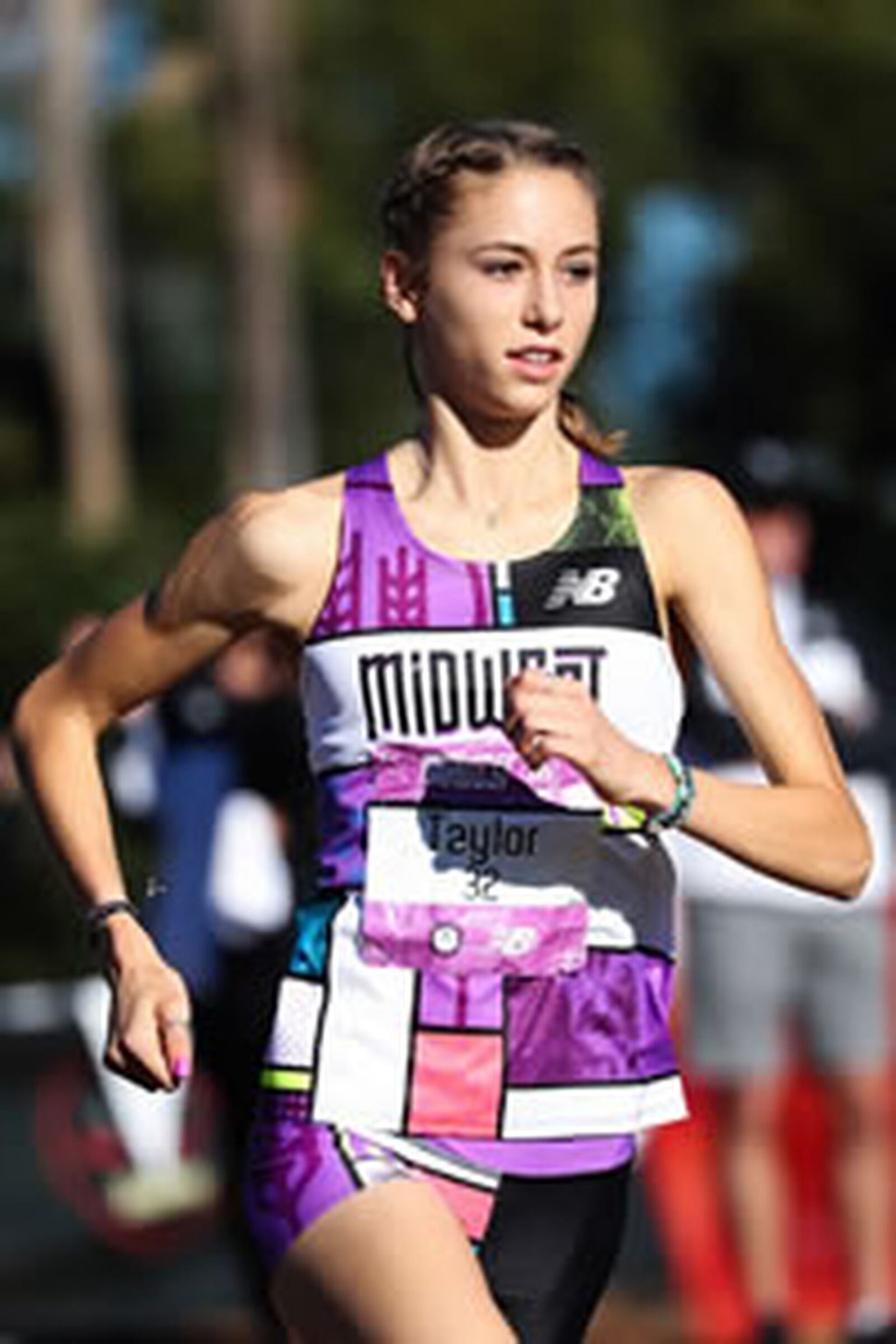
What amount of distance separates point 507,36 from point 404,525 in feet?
126

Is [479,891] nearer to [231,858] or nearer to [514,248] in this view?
[514,248]

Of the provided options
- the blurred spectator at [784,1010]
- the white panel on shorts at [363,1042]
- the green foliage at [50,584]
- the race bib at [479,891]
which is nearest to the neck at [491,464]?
the race bib at [479,891]

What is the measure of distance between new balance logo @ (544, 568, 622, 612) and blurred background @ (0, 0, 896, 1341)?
2.32ft

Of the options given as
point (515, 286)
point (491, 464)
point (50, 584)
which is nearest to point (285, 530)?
point (491, 464)

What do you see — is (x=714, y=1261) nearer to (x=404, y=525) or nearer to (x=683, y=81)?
(x=404, y=525)

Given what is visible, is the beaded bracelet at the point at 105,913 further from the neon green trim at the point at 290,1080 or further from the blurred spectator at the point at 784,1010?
the blurred spectator at the point at 784,1010

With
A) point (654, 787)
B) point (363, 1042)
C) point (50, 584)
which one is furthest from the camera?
point (50, 584)

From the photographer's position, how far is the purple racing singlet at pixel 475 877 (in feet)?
13.1

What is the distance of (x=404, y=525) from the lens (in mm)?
4082

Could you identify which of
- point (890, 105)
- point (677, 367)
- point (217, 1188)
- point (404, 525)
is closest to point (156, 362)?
point (677, 367)

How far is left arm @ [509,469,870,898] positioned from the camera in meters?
3.88

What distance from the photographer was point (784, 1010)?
776 centimetres

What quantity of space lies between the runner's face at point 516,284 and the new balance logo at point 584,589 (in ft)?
0.70

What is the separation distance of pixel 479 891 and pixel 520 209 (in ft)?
2.64
